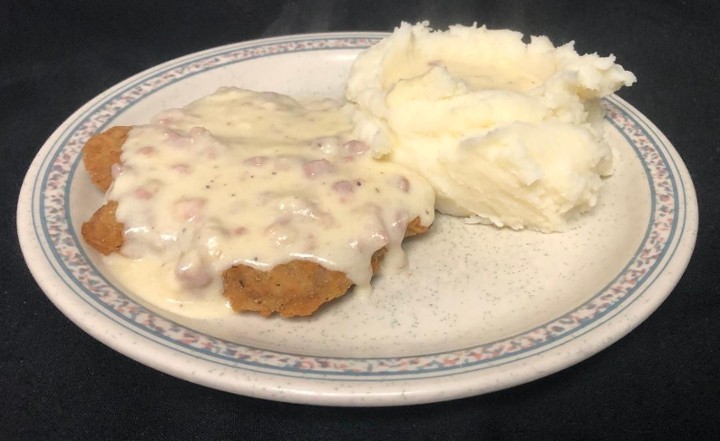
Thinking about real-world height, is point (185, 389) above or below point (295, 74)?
below

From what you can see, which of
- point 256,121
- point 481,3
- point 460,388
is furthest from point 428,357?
point 481,3

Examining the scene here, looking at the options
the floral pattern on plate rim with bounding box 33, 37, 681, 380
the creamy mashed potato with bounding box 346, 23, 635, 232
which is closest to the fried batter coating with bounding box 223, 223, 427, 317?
the floral pattern on plate rim with bounding box 33, 37, 681, 380

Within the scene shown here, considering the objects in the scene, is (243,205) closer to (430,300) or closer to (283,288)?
(283,288)

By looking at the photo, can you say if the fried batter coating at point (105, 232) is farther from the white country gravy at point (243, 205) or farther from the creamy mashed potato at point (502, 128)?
the creamy mashed potato at point (502, 128)

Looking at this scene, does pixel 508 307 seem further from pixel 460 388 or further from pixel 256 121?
pixel 256 121

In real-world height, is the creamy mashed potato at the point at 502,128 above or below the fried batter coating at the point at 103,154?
above

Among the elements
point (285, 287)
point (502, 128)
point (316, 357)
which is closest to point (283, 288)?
point (285, 287)

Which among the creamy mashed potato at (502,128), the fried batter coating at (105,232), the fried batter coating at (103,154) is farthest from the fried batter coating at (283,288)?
the fried batter coating at (103,154)
